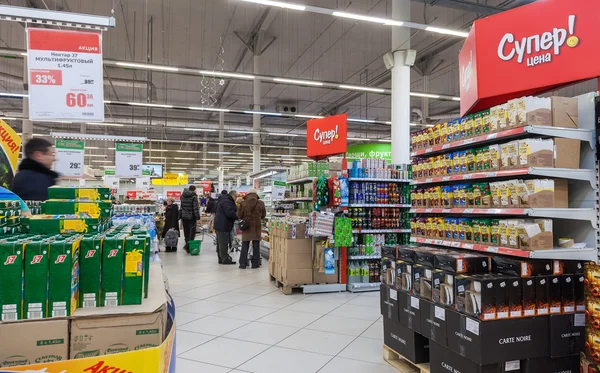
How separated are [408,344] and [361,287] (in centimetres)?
321

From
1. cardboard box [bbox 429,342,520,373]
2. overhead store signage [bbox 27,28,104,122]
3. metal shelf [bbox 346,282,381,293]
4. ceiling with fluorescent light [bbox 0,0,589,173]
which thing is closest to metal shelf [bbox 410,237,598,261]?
cardboard box [bbox 429,342,520,373]

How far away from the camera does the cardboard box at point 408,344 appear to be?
3158 mm

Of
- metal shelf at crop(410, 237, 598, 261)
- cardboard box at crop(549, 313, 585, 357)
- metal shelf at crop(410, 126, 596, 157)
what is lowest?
cardboard box at crop(549, 313, 585, 357)

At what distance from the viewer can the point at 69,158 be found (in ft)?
37.9

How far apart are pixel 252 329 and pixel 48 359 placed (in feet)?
→ 10.3

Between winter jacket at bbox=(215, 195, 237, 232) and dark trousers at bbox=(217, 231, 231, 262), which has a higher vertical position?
winter jacket at bbox=(215, 195, 237, 232)

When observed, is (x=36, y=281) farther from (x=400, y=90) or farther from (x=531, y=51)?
(x=400, y=90)

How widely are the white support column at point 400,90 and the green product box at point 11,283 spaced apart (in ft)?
27.8

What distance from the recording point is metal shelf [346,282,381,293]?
638 centimetres

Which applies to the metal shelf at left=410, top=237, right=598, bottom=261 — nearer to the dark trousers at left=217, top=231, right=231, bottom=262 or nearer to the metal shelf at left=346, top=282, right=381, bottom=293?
the metal shelf at left=346, top=282, right=381, bottom=293

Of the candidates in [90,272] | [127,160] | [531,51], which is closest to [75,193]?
[90,272]

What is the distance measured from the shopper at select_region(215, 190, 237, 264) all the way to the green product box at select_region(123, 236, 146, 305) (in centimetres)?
708

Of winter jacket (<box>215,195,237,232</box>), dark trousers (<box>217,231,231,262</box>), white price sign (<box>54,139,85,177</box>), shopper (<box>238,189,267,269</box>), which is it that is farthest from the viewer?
white price sign (<box>54,139,85,177</box>)

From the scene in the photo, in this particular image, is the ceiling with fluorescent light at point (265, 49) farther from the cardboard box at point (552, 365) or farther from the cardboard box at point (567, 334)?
the cardboard box at point (552, 365)
